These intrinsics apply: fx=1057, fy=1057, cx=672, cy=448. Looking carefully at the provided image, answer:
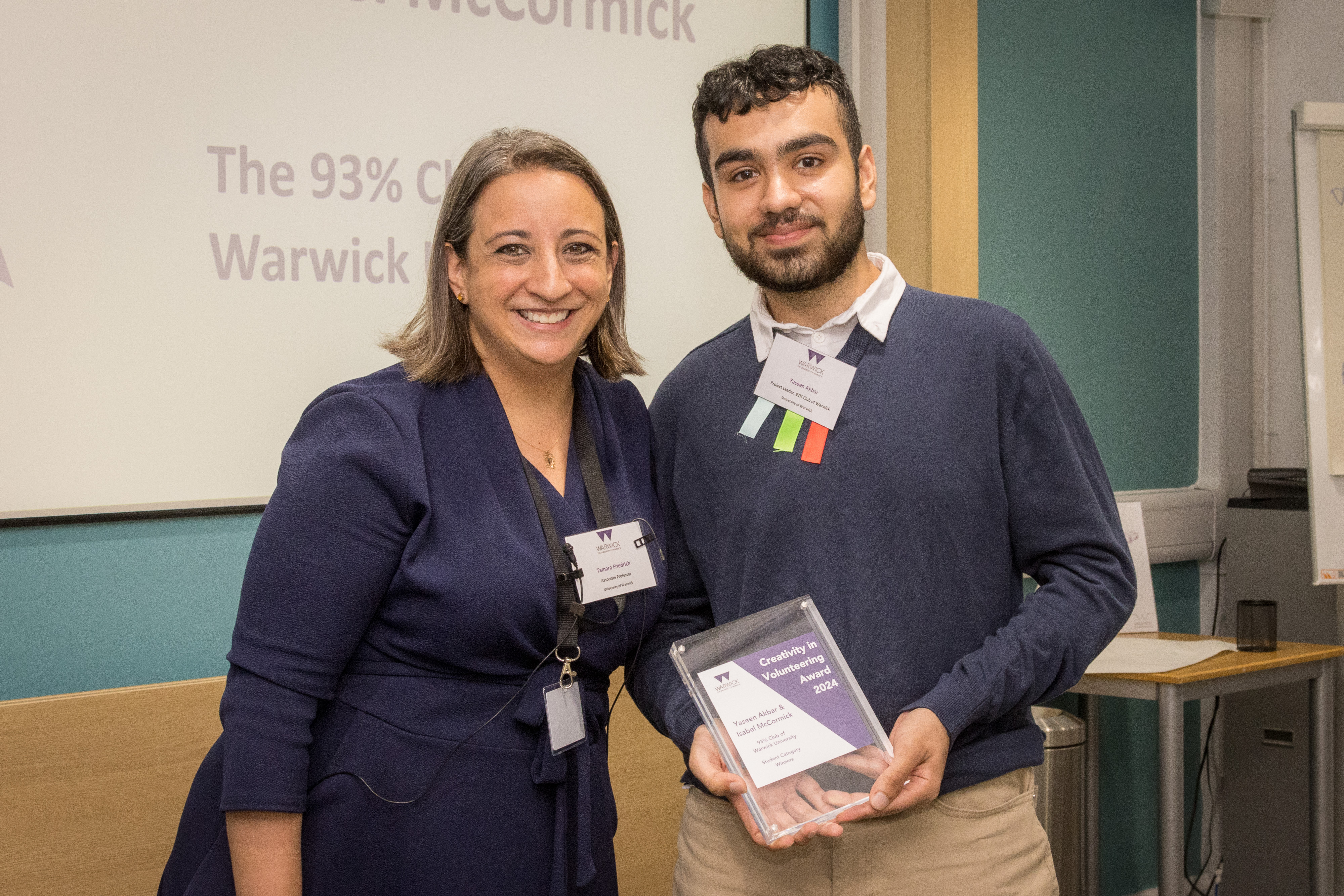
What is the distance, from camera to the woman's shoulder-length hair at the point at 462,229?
1.49 m

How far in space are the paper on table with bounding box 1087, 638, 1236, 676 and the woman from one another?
1724 mm

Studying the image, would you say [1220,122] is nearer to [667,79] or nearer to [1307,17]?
[1307,17]

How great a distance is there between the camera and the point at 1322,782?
9.58 ft

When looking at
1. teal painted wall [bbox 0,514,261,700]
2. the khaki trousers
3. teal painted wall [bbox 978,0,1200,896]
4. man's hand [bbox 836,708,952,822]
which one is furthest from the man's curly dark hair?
teal painted wall [bbox 978,0,1200,896]

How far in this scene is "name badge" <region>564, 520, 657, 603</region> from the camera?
1.42 meters

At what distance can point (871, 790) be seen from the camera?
125cm

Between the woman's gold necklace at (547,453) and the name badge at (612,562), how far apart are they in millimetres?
122

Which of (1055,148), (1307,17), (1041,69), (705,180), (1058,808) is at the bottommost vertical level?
(1058,808)

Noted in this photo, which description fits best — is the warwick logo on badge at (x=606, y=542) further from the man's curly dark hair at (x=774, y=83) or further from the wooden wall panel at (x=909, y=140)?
the wooden wall panel at (x=909, y=140)

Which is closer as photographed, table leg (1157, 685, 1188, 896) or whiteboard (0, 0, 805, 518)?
whiteboard (0, 0, 805, 518)

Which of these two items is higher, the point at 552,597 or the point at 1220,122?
the point at 1220,122

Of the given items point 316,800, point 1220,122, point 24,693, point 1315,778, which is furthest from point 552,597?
point 1220,122

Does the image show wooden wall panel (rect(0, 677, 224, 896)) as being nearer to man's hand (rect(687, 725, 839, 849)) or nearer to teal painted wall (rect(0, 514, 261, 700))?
teal painted wall (rect(0, 514, 261, 700))

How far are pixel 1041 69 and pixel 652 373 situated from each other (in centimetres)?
175
